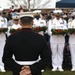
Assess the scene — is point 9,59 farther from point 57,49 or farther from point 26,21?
point 57,49

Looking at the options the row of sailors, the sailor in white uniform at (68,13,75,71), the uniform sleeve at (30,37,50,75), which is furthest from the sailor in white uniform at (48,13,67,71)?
the uniform sleeve at (30,37,50,75)

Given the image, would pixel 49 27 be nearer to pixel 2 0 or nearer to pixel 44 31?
pixel 44 31

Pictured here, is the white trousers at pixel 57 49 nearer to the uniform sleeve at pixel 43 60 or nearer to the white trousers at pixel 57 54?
the white trousers at pixel 57 54

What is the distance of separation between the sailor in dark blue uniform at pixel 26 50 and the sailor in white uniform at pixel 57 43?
5.26 m

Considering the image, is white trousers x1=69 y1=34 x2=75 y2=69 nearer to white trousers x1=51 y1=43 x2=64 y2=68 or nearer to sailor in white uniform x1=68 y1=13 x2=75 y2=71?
sailor in white uniform x1=68 y1=13 x2=75 y2=71

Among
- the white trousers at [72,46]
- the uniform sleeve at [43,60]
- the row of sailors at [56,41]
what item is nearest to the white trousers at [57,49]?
the row of sailors at [56,41]

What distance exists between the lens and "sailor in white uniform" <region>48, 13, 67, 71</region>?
390 inches

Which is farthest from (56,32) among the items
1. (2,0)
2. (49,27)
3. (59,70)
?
(2,0)

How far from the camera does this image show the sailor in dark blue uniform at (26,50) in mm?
4520

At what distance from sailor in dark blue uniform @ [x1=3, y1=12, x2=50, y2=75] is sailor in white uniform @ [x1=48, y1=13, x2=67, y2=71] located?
526 centimetres

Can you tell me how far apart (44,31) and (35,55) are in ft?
17.8

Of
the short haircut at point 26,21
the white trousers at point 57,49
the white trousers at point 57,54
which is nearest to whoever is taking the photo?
the short haircut at point 26,21

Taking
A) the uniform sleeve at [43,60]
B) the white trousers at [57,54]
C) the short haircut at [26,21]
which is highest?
the short haircut at [26,21]

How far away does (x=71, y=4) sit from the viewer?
1967 cm
